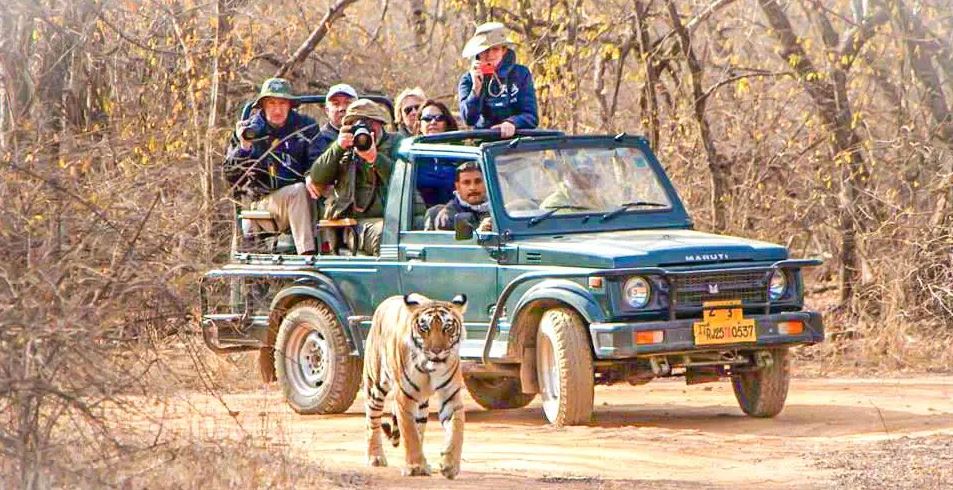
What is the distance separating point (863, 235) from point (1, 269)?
10.7 metres

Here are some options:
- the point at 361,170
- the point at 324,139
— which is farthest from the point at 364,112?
the point at 324,139

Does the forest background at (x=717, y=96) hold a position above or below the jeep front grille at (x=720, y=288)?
above

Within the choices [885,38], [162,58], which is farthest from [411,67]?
[885,38]

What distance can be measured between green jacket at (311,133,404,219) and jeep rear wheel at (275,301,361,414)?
69 centimetres

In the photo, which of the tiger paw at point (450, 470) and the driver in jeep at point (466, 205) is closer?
the tiger paw at point (450, 470)

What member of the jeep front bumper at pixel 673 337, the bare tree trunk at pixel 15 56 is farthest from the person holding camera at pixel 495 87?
the bare tree trunk at pixel 15 56

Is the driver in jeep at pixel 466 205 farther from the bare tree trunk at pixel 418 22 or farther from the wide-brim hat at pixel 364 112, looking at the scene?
the bare tree trunk at pixel 418 22

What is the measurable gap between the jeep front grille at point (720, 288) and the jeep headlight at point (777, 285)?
85 mm

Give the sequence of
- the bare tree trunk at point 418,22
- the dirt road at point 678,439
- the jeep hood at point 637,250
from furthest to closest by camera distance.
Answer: the bare tree trunk at point 418,22 → the jeep hood at point 637,250 → the dirt road at point 678,439

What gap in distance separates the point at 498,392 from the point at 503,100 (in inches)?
81.2

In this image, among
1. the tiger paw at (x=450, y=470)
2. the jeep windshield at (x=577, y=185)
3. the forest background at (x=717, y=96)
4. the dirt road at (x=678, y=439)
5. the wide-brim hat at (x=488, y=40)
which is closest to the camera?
the tiger paw at (x=450, y=470)

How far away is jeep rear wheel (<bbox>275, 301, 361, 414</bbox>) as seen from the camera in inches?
522

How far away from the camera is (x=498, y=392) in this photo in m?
13.9

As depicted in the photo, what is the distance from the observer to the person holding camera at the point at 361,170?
523 inches
